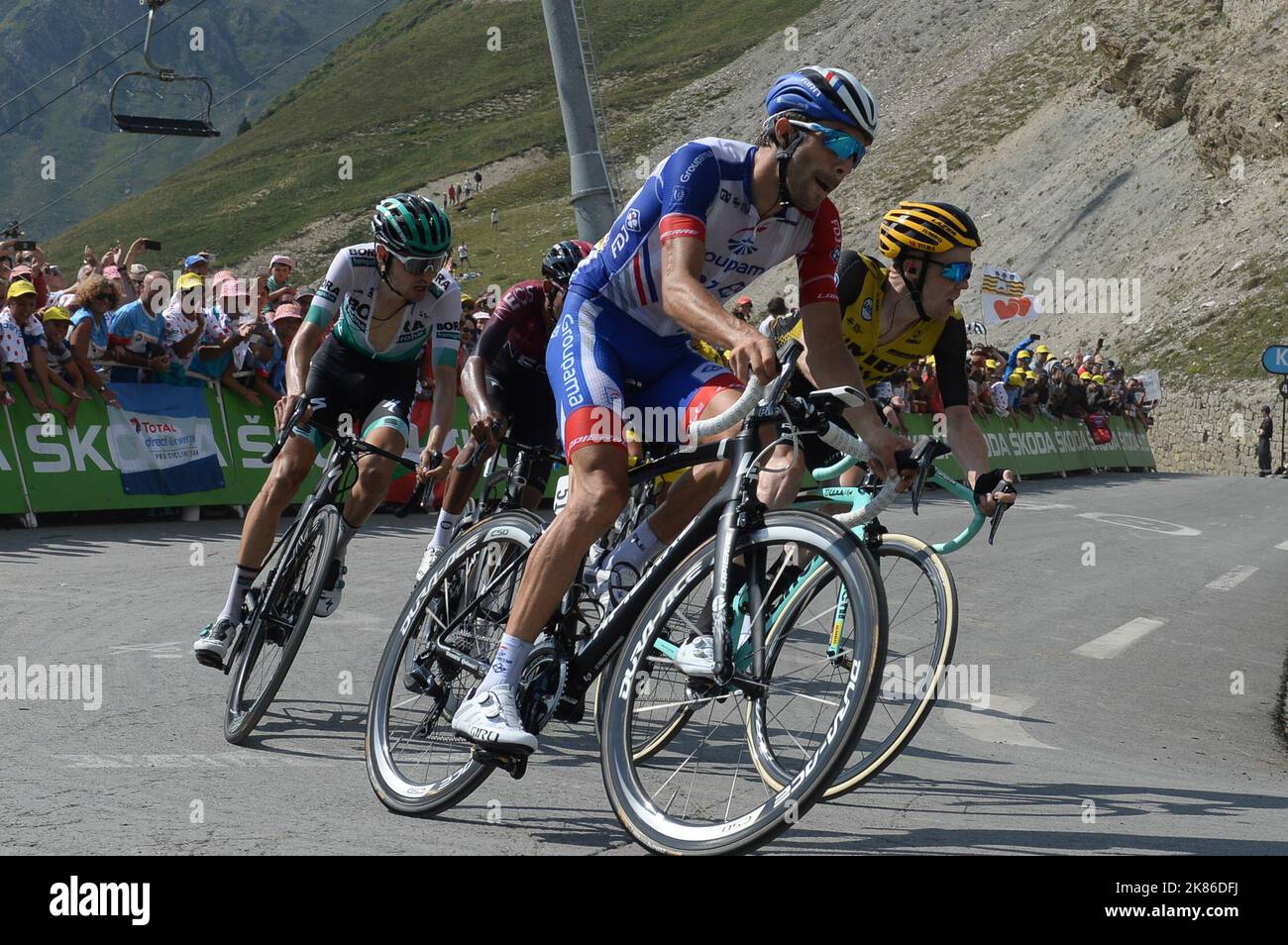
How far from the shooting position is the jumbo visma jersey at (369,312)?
631 cm

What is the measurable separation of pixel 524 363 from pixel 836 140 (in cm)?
354

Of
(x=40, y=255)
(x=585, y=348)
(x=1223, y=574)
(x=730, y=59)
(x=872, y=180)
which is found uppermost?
(x=730, y=59)

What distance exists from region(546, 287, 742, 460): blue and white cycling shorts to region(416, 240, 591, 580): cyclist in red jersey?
2.56 m

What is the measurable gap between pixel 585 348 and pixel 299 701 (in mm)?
2819

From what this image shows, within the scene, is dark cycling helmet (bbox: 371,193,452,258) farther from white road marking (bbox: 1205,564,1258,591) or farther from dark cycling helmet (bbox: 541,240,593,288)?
white road marking (bbox: 1205,564,1258,591)

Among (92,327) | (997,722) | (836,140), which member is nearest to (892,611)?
(836,140)

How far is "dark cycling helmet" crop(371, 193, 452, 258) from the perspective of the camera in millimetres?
5930

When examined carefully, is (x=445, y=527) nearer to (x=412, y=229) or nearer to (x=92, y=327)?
(x=412, y=229)

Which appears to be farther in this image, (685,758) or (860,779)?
(860,779)

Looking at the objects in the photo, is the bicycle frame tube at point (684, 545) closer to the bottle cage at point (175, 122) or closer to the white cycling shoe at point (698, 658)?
the white cycling shoe at point (698, 658)

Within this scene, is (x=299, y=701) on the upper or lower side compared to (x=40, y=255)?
lower

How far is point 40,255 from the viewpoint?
14344 millimetres

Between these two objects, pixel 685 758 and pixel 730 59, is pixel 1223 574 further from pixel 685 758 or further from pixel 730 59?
pixel 730 59
